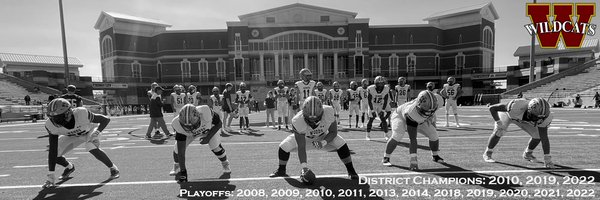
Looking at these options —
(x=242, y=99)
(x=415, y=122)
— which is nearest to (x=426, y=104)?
(x=415, y=122)

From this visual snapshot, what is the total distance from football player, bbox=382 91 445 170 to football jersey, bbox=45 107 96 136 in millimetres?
6079

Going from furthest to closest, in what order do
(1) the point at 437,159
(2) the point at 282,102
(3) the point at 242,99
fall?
(2) the point at 282,102 → (3) the point at 242,99 → (1) the point at 437,159

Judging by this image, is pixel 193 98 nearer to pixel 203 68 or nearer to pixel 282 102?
pixel 282 102

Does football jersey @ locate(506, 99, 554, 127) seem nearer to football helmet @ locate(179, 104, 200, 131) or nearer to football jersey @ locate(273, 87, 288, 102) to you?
football helmet @ locate(179, 104, 200, 131)

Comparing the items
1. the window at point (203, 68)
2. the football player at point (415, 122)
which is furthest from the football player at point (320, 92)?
the window at point (203, 68)

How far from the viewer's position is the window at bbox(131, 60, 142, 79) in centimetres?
5653

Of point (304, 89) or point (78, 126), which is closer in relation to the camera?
point (78, 126)

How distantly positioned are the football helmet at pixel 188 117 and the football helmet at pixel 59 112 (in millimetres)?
2152

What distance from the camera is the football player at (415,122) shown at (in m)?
5.67

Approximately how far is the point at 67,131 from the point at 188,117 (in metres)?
2.50

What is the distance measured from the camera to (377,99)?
1091 cm

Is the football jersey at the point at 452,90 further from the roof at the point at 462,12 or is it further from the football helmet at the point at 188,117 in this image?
the roof at the point at 462,12

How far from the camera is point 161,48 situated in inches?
2260

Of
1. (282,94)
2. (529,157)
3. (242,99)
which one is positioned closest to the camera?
(529,157)
